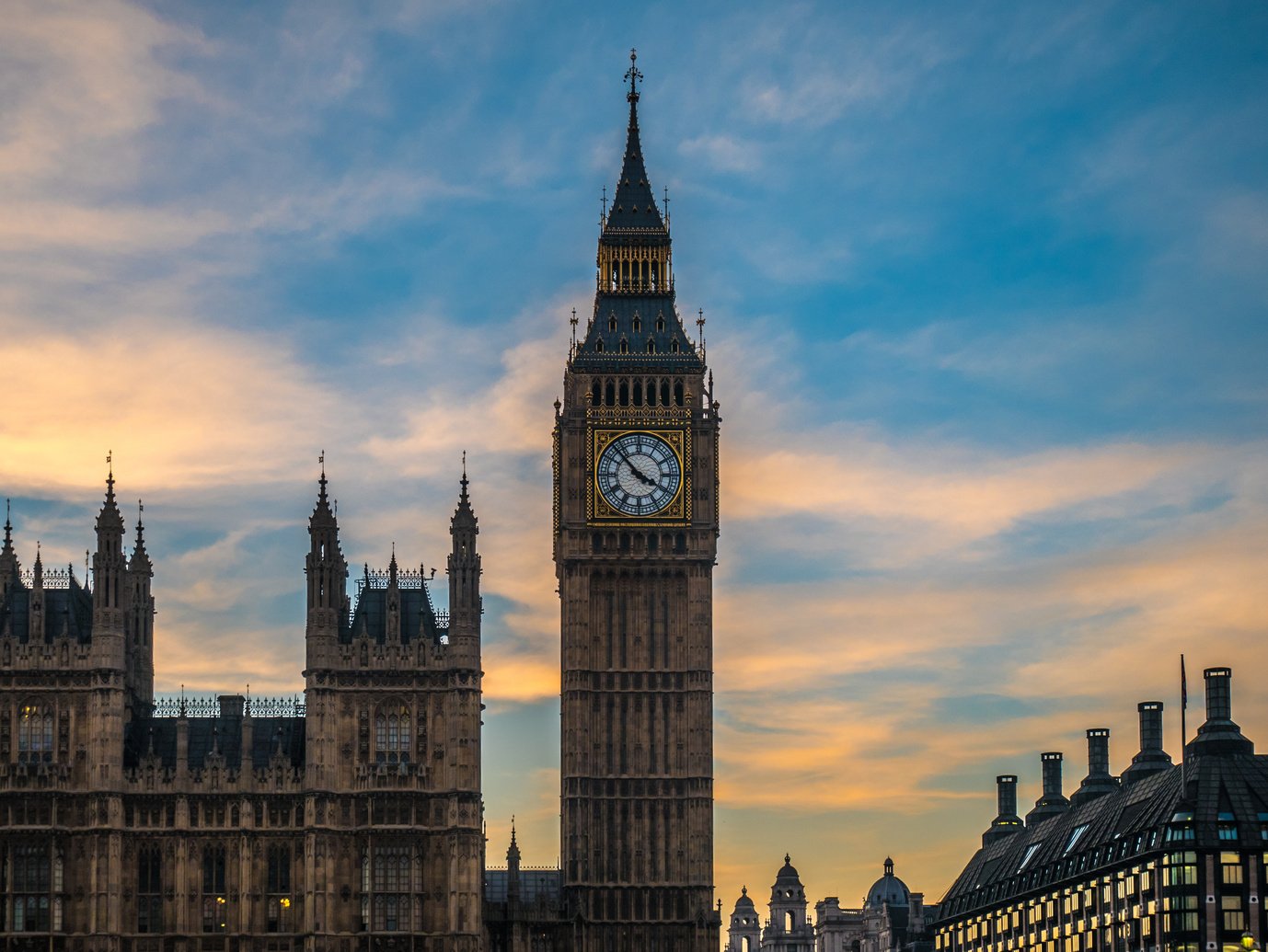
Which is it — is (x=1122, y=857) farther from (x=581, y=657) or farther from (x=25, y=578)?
(x=25, y=578)

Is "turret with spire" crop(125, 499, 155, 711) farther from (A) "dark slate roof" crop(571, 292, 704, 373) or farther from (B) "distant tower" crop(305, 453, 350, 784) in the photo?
(A) "dark slate roof" crop(571, 292, 704, 373)

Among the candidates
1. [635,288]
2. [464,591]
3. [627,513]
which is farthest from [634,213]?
[464,591]

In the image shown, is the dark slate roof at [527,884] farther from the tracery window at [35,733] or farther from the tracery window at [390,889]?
the tracery window at [35,733]

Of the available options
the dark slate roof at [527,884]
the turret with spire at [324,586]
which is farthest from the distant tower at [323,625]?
the dark slate roof at [527,884]

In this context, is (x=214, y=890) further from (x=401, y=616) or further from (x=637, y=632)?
(x=637, y=632)

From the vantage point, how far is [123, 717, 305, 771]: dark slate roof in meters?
141

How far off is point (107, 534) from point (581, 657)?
33.4 metres

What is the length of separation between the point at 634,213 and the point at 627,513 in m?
20.1

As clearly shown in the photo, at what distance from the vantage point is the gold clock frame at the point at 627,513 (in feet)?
543

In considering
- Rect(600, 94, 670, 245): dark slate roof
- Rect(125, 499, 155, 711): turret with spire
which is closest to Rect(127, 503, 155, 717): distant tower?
Rect(125, 499, 155, 711): turret with spire

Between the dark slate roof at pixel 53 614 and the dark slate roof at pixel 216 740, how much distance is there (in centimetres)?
560

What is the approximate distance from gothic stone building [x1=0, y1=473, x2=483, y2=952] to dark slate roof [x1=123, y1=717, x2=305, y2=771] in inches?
6.8

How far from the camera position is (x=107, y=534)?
141 meters

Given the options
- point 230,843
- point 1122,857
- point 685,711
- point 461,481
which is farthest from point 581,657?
point 1122,857
